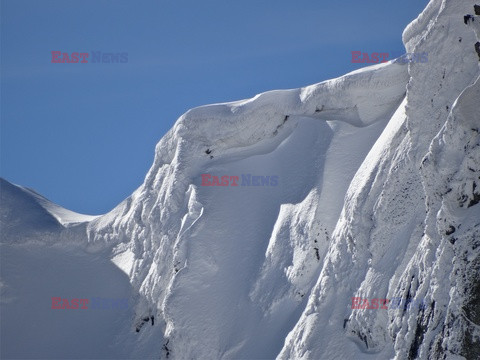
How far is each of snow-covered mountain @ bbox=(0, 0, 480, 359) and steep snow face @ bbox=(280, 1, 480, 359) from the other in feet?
0.13

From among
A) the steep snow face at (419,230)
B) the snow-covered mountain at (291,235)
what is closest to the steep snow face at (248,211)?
the snow-covered mountain at (291,235)

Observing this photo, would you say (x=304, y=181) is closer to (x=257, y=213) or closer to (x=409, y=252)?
(x=257, y=213)

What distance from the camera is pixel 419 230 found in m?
23.3

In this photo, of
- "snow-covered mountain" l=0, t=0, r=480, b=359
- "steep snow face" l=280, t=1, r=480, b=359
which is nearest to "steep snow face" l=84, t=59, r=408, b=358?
"snow-covered mountain" l=0, t=0, r=480, b=359

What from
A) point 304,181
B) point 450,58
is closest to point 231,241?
point 304,181

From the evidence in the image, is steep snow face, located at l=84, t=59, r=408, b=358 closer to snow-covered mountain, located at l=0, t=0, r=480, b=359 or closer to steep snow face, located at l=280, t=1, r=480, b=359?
snow-covered mountain, located at l=0, t=0, r=480, b=359

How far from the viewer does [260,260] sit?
3006 centimetres

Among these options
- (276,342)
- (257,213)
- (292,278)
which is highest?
(257,213)

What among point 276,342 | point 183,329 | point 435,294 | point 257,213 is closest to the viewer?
point 435,294

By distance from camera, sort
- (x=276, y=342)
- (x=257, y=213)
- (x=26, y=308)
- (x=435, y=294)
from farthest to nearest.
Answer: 1. (x=26, y=308)
2. (x=257, y=213)
3. (x=276, y=342)
4. (x=435, y=294)

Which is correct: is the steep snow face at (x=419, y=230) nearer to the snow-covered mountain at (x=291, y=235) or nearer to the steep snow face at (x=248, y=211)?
the snow-covered mountain at (x=291, y=235)

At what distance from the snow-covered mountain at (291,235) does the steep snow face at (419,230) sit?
0.13ft

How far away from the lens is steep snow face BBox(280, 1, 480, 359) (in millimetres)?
19328

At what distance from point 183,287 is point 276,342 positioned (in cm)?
467
